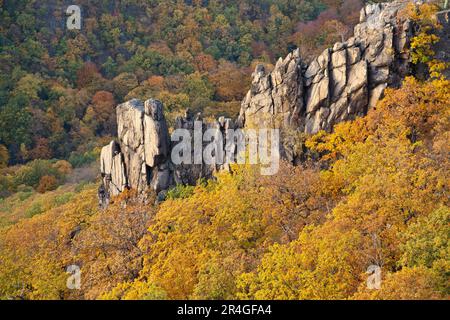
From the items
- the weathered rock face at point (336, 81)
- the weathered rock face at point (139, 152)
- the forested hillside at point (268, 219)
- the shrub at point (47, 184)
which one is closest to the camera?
the forested hillside at point (268, 219)

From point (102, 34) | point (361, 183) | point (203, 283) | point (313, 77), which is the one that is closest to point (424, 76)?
point (313, 77)

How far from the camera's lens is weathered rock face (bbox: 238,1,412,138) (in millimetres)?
53875

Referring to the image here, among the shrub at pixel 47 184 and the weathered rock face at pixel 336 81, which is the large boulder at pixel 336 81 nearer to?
the weathered rock face at pixel 336 81

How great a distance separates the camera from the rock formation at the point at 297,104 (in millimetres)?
53938

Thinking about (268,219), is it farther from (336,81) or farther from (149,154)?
(336,81)

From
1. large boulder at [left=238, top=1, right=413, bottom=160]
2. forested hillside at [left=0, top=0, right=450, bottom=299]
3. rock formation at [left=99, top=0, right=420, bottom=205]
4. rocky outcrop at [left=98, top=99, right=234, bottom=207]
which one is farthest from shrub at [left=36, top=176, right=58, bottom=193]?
large boulder at [left=238, top=1, right=413, bottom=160]

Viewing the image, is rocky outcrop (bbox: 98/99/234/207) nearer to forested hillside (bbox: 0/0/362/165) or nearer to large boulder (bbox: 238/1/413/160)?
large boulder (bbox: 238/1/413/160)

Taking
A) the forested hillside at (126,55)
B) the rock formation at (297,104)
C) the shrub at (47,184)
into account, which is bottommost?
the shrub at (47,184)

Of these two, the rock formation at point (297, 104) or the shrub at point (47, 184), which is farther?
the shrub at point (47, 184)

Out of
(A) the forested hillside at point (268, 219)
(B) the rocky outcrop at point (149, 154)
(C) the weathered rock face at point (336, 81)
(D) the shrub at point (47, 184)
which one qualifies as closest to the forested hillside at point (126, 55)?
(A) the forested hillside at point (268, 219)

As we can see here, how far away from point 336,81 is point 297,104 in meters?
3.59

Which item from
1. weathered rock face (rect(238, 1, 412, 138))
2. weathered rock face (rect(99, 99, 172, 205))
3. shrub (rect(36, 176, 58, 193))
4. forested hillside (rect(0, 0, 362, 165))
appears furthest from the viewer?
forested hillside (rect(0, 0, 362, 165))

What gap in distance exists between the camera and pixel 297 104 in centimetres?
5506

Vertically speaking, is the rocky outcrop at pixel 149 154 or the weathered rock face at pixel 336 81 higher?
the weathered rock face at pixel 336 81
